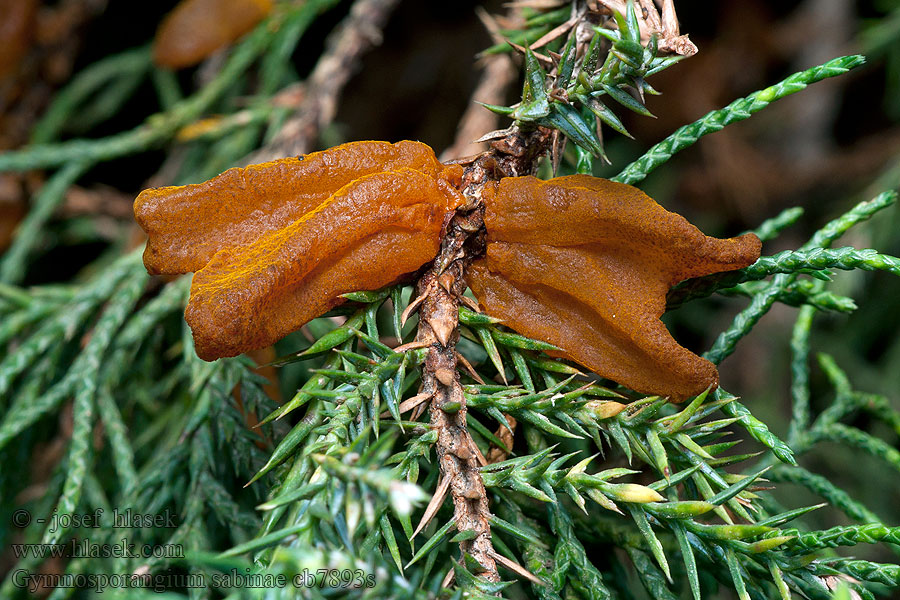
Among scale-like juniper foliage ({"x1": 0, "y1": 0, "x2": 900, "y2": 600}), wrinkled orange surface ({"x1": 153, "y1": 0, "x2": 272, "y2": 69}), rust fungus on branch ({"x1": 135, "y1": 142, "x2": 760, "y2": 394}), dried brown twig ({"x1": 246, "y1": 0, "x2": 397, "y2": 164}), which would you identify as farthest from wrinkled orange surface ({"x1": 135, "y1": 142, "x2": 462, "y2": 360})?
wrinkled orange surface ({"x1": 153, "y1": 0, "x2": 272, "y2": 69})

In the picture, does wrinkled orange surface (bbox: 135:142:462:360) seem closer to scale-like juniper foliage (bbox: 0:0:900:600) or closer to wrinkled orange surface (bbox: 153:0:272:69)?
scale-like juniper foliage (bbox: 0:0:900:600)

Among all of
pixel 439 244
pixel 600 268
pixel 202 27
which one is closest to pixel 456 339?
pixel 439 244

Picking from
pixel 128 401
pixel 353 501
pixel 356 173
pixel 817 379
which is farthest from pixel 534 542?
pixel 817 379

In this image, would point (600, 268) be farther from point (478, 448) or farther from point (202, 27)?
point (202, 27)

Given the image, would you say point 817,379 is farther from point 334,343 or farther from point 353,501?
point 353,501

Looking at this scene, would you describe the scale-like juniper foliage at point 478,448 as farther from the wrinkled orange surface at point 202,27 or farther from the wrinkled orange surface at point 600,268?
the wrinkled orange surface at point 202,27

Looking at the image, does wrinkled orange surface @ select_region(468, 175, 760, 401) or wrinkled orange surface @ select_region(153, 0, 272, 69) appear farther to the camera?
wrinkled orange surface @ select_region(153, 0, 272, 69)

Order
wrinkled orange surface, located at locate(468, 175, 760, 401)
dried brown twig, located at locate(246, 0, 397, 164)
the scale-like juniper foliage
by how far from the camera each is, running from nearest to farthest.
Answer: the scale-like juniper foliage < wrinkled orange surface, located at locate(468, 175, 760, 401) < dried brown twig, located at locate(246, 0, 397, 164)
